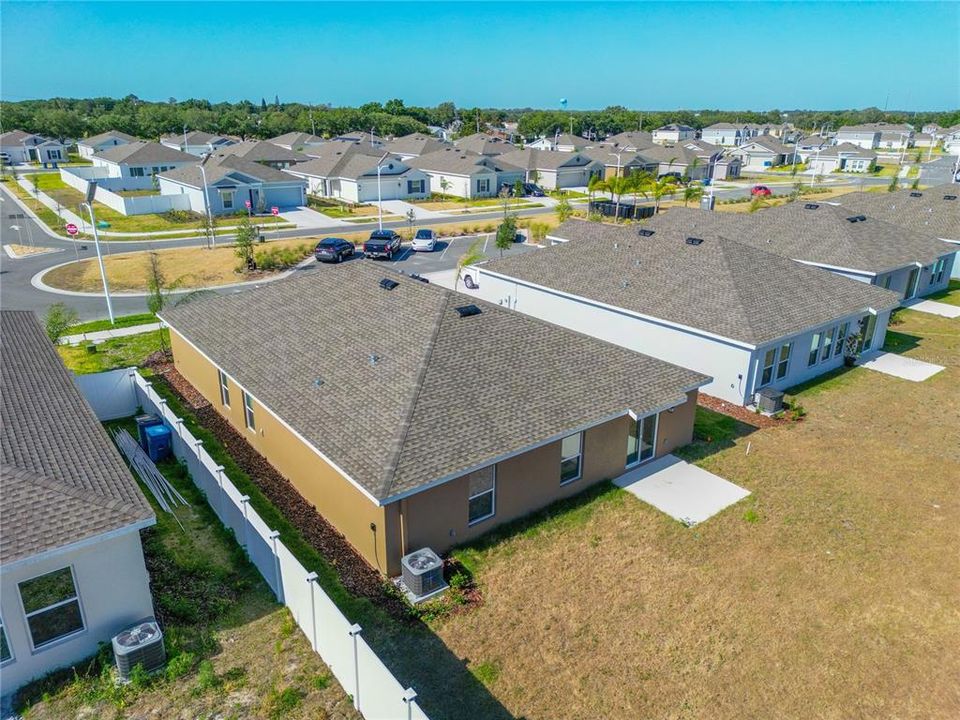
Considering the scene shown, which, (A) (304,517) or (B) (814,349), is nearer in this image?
(A) (304,517)

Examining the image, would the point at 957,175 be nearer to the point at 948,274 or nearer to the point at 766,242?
the point at 948,274

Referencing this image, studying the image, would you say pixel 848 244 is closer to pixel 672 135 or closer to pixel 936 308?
pixel 936 308

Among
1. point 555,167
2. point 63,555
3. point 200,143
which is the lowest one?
point 63,555

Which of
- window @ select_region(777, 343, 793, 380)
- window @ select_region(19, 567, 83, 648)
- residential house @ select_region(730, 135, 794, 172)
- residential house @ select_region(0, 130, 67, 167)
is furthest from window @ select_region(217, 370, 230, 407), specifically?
residential house @ select_region(730, 135, 794, 172)

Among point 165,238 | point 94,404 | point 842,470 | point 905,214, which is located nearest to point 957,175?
point 905,214

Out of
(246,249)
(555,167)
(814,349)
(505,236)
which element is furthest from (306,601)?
(555,167)

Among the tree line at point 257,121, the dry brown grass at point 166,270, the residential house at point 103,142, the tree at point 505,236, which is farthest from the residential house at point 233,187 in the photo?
the tree line at point 257,121

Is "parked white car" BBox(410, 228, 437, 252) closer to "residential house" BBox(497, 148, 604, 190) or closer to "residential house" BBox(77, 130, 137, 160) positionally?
"residential house" BBox(497, 148, 604, 190)
